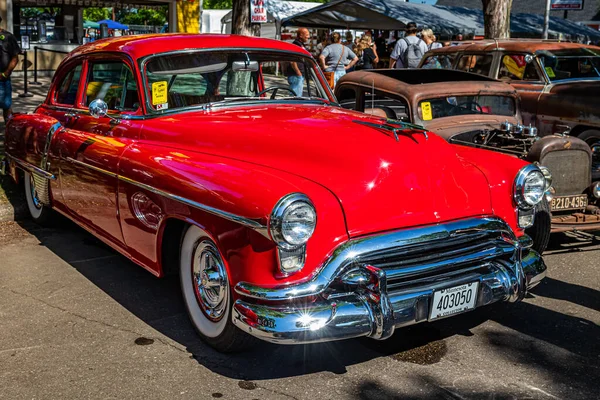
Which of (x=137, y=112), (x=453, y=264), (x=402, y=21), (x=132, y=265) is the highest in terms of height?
(x=402, y=21)

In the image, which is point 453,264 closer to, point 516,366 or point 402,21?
point 516,366

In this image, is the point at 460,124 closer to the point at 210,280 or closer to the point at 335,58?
the point at 210,280

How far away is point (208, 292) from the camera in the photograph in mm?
3906

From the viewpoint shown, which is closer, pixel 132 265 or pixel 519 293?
pixel 519 293

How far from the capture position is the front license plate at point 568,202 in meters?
5.62

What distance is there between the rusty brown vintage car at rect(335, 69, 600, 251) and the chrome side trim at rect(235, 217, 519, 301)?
1.76 m

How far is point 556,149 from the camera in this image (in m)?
5.63

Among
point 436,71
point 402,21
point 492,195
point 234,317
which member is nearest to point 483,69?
point 436,71

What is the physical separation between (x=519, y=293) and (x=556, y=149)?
7.04 feet

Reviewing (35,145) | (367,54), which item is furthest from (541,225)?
(367,54)

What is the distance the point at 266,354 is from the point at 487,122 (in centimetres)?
391

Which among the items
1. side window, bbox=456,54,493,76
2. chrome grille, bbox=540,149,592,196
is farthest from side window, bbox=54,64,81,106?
side window, bbox=456,54,493,76

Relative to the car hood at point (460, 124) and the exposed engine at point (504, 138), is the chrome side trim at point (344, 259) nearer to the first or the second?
the exposed engine at point (504, 138)

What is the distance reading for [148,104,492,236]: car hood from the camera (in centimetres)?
366
